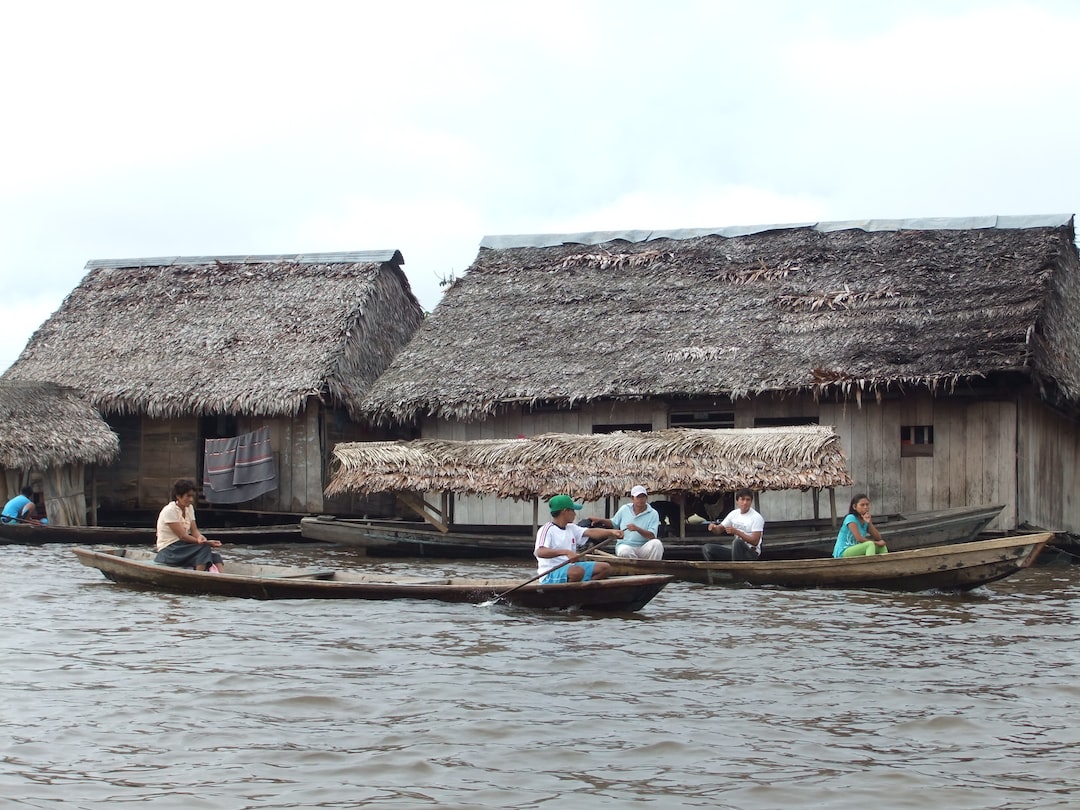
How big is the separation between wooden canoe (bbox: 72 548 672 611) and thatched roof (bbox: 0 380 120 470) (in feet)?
23.9

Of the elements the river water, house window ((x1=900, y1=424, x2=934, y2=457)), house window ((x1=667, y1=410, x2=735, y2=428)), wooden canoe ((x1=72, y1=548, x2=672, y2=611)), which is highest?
house window ((x1=667, y1=410, x2=735, y2=428))

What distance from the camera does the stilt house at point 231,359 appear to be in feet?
69.9

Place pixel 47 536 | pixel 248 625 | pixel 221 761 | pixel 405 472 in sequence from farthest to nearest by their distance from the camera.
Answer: pixel 47 536 → pixel 405 472 → pixel 248 625 → pixel 221 761

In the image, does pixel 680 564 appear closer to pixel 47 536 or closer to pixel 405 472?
pixel 405 472

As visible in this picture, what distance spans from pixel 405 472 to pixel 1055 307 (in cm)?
943

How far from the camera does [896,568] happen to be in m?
11.8

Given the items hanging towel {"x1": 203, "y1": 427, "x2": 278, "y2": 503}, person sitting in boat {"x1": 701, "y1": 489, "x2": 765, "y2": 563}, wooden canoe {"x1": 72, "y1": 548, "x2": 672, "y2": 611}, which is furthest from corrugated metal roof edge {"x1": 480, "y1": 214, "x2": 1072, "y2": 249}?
wooden canoe {"x1": 72, "y1": 548, "x2": 672, "y2": 611}

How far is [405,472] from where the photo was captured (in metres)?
16.6

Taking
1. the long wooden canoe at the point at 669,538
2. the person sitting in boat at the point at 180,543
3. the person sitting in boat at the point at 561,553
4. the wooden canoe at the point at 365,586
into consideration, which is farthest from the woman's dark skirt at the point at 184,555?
the long wooden canoe at the point at 669,538

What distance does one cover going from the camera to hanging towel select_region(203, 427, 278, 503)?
21406 millimetres

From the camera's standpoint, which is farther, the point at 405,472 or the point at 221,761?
the point at 405,472

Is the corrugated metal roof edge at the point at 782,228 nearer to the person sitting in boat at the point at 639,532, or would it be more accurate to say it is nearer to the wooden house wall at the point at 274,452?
the wooden house wall at the point at 274,452

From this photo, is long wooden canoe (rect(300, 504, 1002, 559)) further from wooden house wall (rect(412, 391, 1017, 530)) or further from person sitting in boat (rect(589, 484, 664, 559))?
person sitting in boat (rect(589, 484, 664, 559))

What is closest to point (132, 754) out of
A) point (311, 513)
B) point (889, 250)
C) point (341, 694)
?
point (341, 694)
